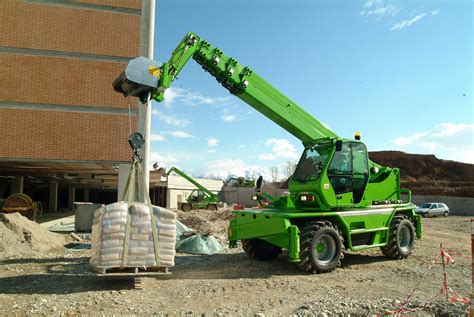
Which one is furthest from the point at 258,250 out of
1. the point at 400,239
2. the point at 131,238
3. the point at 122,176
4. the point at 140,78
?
the point at 122,176

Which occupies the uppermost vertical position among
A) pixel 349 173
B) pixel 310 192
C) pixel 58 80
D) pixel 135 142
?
pixel 58 80

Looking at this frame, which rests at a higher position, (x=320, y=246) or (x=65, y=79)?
(x=65, y=79)

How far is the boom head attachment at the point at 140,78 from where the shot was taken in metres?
A: 7.68

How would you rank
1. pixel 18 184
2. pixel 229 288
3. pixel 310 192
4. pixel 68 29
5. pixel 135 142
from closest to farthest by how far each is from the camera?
pixel 229 288 → pixel 135 142 → pixel 310 192 → pixel 68 29 → pixel 18 184

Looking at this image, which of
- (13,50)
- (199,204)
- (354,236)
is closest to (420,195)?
(199,204)

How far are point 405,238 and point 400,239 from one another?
17 cm

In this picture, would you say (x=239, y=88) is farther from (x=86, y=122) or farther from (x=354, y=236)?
(x=86, y=122)

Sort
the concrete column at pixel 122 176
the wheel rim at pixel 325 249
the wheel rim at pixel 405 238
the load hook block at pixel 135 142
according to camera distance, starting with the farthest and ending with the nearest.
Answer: the concrete column at pixel 122 176 < the wheel rim at pixel 405 238 < the wheel rim at pixel 325 249 < the load hook block at pixel 135 142

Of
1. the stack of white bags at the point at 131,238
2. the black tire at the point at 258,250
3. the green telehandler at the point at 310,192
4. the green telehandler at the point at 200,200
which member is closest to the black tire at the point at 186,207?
the green telehandler at the point at 200,200

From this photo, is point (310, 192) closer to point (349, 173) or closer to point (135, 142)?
point (349, 173)

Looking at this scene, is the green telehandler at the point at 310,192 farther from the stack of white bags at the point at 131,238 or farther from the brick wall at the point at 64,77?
the brick wall at the point at 64,77

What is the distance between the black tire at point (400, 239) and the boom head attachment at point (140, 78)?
23.5ft

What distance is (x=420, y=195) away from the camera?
49.0m

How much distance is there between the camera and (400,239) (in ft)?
34.6
